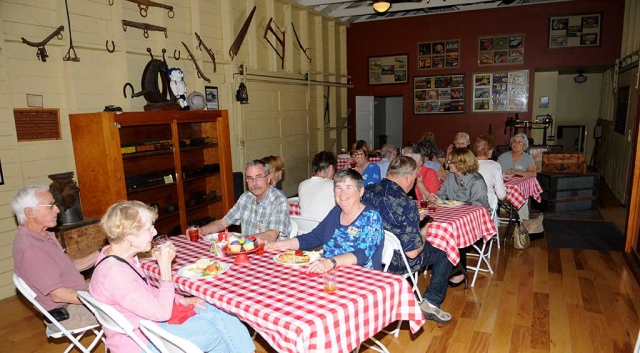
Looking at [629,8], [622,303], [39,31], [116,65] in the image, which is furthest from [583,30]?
[39,31]

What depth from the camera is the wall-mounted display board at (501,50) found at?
9.19m

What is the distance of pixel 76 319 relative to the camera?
2.62m

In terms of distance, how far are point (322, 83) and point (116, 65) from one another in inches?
191

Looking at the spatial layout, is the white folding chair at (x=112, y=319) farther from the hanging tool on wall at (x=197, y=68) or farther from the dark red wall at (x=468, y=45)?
the dark red wall at (x=468, y=45)

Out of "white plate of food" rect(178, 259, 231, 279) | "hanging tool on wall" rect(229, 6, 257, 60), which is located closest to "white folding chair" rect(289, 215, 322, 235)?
"white plate of food" rect(178, 259, 231, 279)

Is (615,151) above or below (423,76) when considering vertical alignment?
below

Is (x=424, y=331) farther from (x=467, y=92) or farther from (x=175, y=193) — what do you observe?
(x=467, y=92)

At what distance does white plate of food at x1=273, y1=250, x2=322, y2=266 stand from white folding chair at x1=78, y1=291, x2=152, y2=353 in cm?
81

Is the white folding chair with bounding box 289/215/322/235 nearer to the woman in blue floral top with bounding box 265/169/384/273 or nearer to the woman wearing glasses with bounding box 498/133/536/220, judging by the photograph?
the woman in blue floral top with bounding box 265/169/384/273

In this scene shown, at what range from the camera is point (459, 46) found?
9.61 metres

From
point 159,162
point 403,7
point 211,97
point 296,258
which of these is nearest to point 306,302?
point 296,258

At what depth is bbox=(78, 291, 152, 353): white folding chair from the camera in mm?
1864

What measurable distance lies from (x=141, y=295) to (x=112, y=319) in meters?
0.15

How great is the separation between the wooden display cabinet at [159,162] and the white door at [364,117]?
4.89 m
